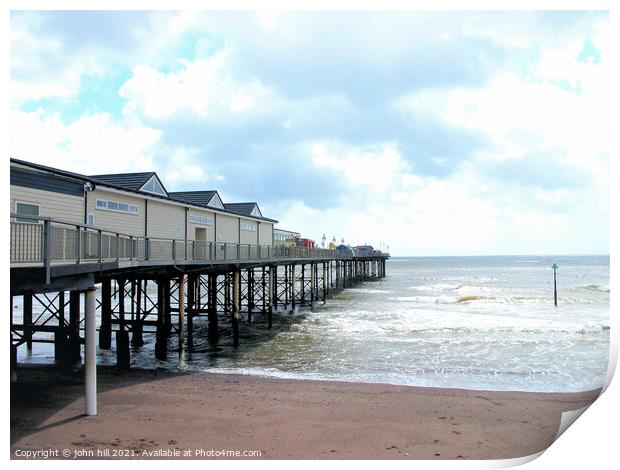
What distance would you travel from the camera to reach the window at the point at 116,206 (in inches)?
599

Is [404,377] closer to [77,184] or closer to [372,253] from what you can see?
[77,184]

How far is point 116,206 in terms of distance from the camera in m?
16.1

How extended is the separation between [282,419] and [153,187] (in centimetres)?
1151

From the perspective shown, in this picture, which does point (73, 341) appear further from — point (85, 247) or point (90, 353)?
point (85, 247)

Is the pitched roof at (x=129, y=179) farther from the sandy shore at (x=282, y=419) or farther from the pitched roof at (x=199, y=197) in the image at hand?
the sandy shore at (x=282, y=419)

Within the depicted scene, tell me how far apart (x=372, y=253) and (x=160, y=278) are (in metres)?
55.5

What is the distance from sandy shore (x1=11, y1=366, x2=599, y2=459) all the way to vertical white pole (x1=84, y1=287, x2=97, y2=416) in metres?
0.31

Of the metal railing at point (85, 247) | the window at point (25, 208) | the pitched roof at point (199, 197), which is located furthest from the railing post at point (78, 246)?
the pitched roof at point (199, 197)

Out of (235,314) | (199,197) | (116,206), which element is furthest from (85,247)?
(199,197)

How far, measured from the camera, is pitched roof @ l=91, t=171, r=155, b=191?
18219 mm

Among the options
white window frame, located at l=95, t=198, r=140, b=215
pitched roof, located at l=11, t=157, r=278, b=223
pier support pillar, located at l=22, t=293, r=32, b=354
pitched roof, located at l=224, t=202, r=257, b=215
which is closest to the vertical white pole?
pitched roof, located at l=11, t=157, r=278, b=223

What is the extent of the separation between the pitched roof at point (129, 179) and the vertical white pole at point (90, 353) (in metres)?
7.92

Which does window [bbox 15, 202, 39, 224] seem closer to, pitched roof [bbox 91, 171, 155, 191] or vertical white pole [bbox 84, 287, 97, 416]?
vertical white pole [bbox 84, 287, 97, 416]

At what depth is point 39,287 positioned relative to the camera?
352 inches
